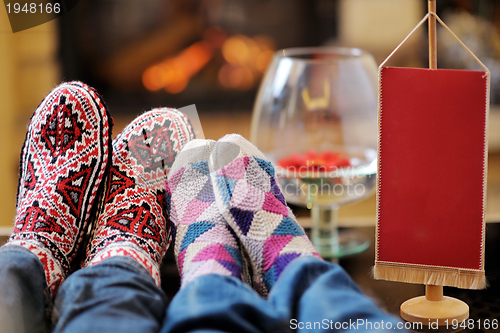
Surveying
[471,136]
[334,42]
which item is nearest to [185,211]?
[471,136]

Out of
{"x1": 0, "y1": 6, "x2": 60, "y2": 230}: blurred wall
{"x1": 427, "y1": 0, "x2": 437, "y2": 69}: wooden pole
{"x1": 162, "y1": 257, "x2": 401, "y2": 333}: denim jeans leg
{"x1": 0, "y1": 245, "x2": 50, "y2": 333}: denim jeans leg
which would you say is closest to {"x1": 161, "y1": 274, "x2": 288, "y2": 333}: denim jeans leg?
{"x1": 162, "y1": 257, "x2": 401, "y2": 333}: denim jeans leg

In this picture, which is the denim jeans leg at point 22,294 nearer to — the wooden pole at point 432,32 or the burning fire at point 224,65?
the wooden pole at point 432,32

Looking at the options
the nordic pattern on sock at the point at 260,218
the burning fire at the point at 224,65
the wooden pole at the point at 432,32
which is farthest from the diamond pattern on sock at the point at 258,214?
the burning fire at the point at 224,65

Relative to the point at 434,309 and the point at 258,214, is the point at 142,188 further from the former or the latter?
the point at 434,309

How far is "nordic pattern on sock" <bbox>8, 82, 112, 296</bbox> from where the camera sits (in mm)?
612

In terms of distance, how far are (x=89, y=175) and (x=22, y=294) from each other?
278mm

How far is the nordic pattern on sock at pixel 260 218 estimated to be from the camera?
0.46 meters

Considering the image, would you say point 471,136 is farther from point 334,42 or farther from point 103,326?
point 334,42

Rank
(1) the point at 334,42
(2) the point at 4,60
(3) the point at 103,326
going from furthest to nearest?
(1) the point at 334,42 < (2) the point at 4,60 < (3) the point at 103,326

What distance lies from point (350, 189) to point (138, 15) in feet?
4.72

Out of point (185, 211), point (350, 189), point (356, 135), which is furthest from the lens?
point (356, 135)

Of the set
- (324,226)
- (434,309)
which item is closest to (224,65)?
(324,226)

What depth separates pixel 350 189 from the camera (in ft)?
2.27

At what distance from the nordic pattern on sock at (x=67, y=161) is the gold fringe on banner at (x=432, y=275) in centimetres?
38
